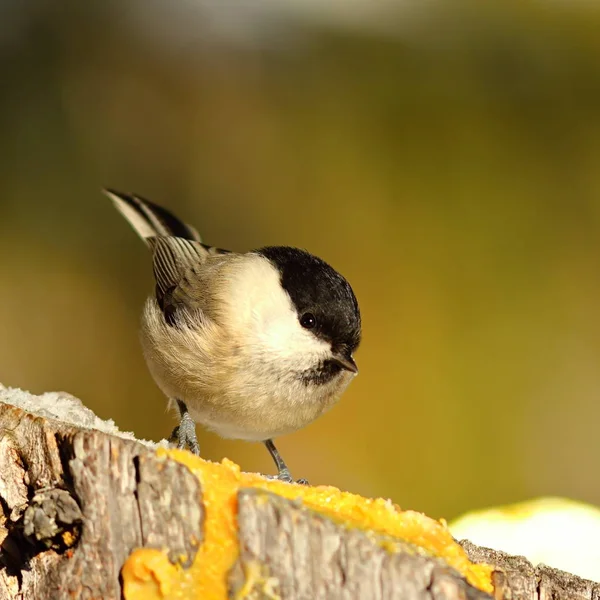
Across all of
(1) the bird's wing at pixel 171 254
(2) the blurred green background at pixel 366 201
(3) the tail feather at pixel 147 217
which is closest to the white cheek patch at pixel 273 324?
(1) the bird's wing at pixel 171 254

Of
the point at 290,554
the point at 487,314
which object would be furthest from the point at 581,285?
the point at 290,554

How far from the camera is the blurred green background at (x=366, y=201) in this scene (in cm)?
369

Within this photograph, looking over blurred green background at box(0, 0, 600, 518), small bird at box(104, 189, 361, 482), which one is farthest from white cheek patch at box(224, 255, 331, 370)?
blurred green background at box(0, 0, 600, 518)

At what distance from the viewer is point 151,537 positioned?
112cm

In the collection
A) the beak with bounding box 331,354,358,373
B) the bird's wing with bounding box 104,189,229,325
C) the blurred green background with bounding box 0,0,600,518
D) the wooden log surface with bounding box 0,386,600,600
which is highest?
the blurred green background with bounding box 0,0,600,518

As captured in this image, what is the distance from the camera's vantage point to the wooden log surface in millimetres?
1073

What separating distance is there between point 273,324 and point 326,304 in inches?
5.6

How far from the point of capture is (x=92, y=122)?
3.94 m

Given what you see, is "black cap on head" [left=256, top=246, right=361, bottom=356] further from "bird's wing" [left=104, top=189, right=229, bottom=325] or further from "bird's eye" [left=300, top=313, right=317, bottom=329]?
"bird's wing" [left=104, top=189, right=229, bottom=325]

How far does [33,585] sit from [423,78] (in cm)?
338

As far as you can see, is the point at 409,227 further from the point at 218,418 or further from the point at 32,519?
the point at 32,519

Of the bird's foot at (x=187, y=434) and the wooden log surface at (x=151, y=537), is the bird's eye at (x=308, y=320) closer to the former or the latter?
the bird's foot at (x=187, y=434)

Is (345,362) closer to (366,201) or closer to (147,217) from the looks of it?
(147,217)

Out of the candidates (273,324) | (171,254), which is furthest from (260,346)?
(171,254)
